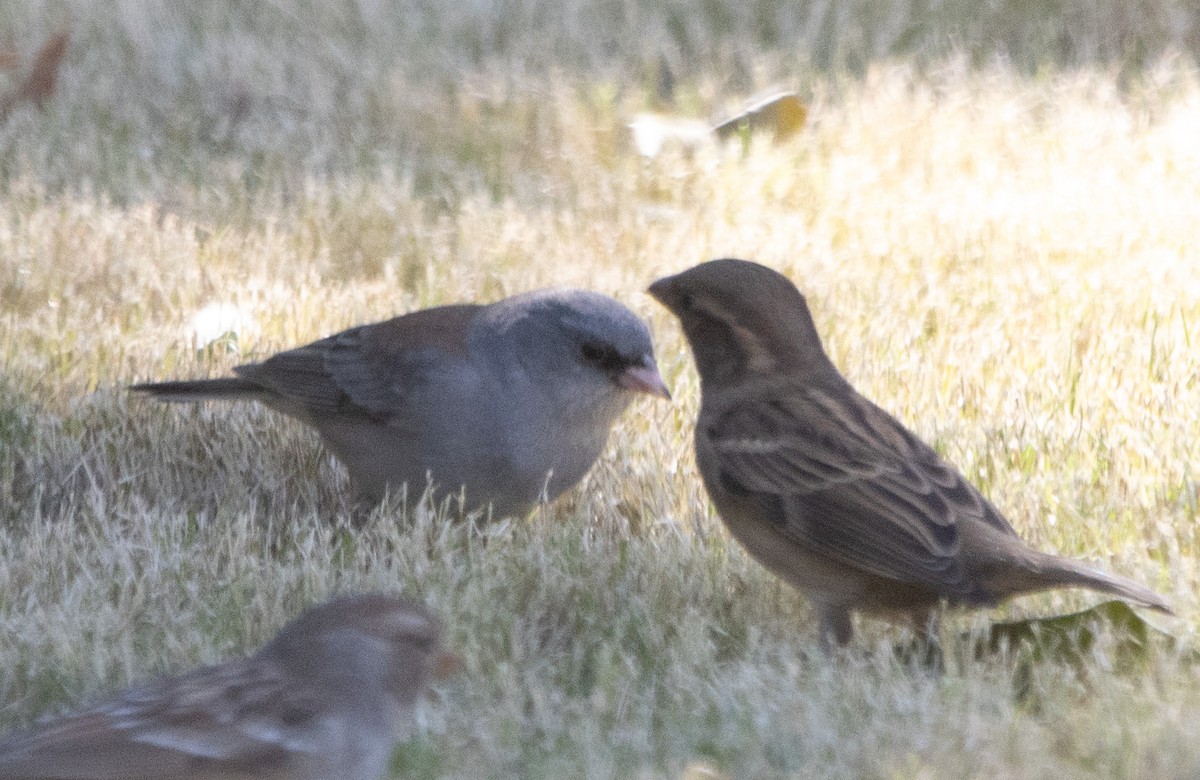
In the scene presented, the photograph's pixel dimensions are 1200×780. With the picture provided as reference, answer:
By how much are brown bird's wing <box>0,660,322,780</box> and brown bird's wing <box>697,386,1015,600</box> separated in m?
1.38

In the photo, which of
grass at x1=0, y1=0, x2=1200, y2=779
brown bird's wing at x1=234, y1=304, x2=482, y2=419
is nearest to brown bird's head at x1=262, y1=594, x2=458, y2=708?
grass at x1=0, y1=0, x2=1200, y2=779

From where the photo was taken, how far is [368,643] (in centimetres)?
301

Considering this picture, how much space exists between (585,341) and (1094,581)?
1.70 m

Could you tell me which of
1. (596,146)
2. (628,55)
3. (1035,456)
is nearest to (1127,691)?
(1035,456)

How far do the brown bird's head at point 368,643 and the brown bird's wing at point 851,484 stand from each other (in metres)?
1.08

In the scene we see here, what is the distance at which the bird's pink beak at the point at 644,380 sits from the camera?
4.58 meters

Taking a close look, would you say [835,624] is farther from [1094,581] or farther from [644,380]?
[644,380]

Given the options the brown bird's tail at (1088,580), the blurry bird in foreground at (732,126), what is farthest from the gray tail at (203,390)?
the blurry bird in foreground at (732,126)

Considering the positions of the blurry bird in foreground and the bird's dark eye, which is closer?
the bird's dark eye

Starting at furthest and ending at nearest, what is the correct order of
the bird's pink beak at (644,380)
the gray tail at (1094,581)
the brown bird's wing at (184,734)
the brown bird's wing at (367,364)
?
the brown bird's wing at (367,364) < the bird's pink beak at (644,380) < the gray tail at (1094,581) < the brown bird's wing at (184,734)

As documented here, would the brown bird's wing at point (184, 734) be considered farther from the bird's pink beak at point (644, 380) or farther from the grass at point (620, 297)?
the bird's pink beak at point (644, 380)

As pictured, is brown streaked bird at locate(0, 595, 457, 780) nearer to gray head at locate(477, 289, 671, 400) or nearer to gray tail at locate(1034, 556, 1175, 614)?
gray tail at locate(1034, 556, 1175, 614)

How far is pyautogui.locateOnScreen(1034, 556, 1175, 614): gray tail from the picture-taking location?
3.46 metres

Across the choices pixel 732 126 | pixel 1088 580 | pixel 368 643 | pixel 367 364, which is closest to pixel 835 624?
pixel 1088 580
